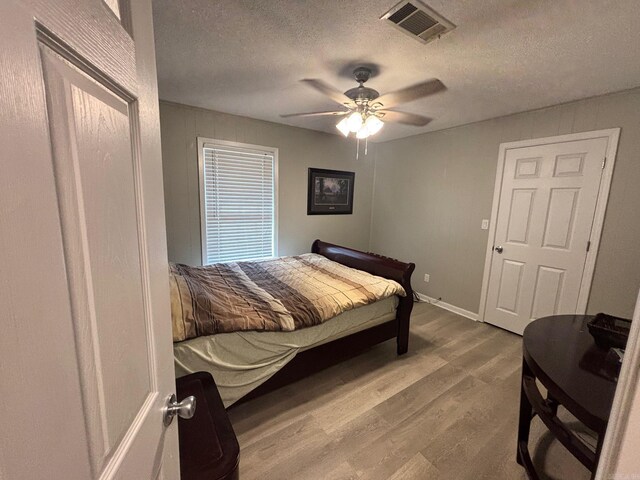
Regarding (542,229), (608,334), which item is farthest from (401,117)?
(608,334)

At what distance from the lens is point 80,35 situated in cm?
39

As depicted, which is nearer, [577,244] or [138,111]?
[138,111]

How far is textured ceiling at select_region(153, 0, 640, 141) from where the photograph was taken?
140 cm

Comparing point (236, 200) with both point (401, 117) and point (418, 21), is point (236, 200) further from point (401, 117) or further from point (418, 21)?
point (418, 21)

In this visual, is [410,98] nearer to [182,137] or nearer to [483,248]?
[483,248]

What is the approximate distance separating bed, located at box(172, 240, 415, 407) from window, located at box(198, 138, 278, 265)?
70.3 inches

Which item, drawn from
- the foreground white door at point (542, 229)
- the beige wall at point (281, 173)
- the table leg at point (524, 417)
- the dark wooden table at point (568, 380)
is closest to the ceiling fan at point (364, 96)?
the beige wall at point (281, 173)

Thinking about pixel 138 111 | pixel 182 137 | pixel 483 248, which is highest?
pixel 182 137

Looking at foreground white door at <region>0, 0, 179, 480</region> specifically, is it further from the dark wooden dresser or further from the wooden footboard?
the wooden footboard

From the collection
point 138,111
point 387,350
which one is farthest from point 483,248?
point 138,111

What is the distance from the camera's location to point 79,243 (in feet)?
1.32

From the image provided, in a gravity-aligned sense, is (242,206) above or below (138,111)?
below

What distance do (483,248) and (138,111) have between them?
11.8ft

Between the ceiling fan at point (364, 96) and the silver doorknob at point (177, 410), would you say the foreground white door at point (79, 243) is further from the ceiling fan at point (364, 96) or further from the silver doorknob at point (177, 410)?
the ceiling fan at point (364, 96)
